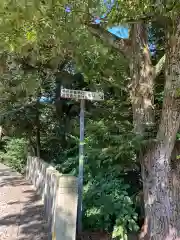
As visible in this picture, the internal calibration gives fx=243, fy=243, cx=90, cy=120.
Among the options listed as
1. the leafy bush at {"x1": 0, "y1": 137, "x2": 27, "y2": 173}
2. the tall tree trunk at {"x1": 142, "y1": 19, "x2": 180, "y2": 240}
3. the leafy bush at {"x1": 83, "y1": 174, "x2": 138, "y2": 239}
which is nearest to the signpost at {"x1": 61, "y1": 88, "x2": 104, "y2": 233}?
the leafy bush at {"x1": 83, "y1": 174, "x2": 138, "y2": 239}

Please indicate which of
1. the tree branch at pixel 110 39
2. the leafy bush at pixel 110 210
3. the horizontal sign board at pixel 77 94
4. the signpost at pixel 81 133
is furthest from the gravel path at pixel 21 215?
the tree branch at pixel 110 39

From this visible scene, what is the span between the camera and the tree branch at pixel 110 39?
3.54 meters

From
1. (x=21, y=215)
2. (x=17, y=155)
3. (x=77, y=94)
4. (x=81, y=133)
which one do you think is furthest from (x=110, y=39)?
(x=17, y=155)

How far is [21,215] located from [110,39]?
11.0ft

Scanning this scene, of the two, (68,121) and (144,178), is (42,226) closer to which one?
(144,178)

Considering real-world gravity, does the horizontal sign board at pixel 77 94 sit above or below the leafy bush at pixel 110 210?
above

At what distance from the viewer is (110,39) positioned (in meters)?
3.53

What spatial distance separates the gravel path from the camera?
358cm

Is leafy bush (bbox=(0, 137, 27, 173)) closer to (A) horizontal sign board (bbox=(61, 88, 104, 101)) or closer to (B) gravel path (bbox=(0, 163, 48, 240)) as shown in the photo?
(B) gravel path (bbox=(0, 163, 48, 240))

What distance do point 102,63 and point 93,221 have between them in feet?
8.79

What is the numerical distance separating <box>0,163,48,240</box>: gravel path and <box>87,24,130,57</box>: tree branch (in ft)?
9.67

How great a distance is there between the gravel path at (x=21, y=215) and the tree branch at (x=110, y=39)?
295 centimetres

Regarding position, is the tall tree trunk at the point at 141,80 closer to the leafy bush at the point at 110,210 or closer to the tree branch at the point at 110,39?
the tree branch at the point at 110,39

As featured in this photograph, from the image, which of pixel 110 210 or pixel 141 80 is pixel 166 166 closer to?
pixel 141 80
